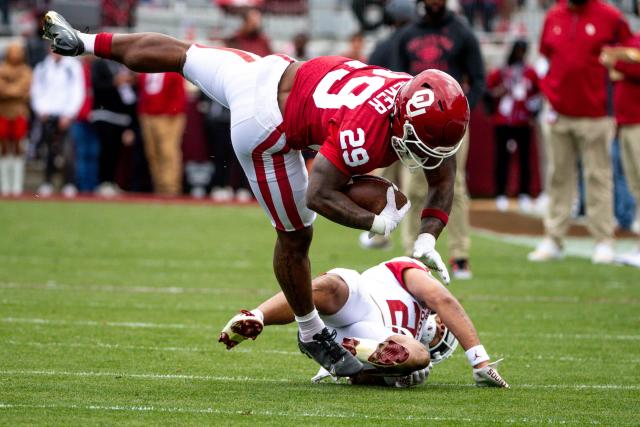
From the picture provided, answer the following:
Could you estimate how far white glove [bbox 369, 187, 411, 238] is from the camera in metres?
5.58

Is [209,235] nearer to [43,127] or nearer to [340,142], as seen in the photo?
[43,127]

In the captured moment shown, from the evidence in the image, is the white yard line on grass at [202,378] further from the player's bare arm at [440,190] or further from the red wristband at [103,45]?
the red wristband at [103,45]

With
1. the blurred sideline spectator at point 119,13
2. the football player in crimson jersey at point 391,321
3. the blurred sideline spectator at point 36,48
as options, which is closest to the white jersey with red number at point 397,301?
the football player in crimson jersey at point 391,321

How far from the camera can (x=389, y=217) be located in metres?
5.62

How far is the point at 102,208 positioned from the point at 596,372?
12299 millimetres

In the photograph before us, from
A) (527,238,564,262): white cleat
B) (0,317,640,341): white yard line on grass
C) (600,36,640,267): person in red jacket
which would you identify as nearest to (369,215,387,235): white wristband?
(0,317,640,341): white yard line on grass

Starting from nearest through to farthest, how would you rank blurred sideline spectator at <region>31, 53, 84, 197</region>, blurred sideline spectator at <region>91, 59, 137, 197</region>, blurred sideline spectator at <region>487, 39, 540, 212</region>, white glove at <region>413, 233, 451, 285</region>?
white glove at <region>413, 233, 451, 285</region>, blurred sideline spectator at <region>487, 39, 540, 212</region>, blurred sideline spectator at <region>31, 53, 84, 197</region>, blurred sideline spectator at <region>91, 59, 137, 197</region>

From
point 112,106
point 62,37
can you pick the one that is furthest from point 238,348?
point 112,106

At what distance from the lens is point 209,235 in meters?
14.5

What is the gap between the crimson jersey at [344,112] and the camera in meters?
5.61

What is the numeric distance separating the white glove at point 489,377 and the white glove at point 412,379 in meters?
0.25

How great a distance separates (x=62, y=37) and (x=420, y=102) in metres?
2.15

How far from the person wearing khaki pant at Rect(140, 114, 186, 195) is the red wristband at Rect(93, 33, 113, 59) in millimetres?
13279

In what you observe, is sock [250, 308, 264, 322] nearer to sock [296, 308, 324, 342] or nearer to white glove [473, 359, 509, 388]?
sock [296, 308, 324, 342]
